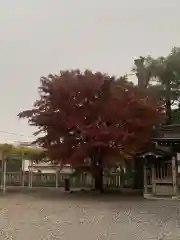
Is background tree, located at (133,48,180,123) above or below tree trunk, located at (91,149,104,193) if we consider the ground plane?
above

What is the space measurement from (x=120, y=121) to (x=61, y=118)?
3156 mm

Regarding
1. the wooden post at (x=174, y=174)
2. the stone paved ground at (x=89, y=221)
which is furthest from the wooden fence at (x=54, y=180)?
the stone paved ground at (x=89, y=221)

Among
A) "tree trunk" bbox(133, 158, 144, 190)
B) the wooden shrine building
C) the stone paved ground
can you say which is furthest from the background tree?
the stone paved ground

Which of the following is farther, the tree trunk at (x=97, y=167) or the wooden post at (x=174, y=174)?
the tree trunk at (x=97, y=167)

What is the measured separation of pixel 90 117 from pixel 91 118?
0.08 metres

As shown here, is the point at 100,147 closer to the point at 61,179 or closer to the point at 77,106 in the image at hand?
the point at 77,106

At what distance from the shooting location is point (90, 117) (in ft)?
72.8

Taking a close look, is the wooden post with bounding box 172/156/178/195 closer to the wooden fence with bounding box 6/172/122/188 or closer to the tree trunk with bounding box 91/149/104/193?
the tree trunk with bounding box 91/149/104/193

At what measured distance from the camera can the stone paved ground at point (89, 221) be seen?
398 inches

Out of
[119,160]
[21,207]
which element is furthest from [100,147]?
[21,207]

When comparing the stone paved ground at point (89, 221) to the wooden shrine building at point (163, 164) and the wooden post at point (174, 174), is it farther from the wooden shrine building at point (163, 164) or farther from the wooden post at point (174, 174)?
the wooden shrine building at point (163, 164)

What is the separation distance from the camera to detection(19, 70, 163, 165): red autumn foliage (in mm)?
21406

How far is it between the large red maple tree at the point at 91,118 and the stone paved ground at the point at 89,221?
4111mm

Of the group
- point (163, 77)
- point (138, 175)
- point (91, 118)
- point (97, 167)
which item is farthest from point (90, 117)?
point (163, 77)
